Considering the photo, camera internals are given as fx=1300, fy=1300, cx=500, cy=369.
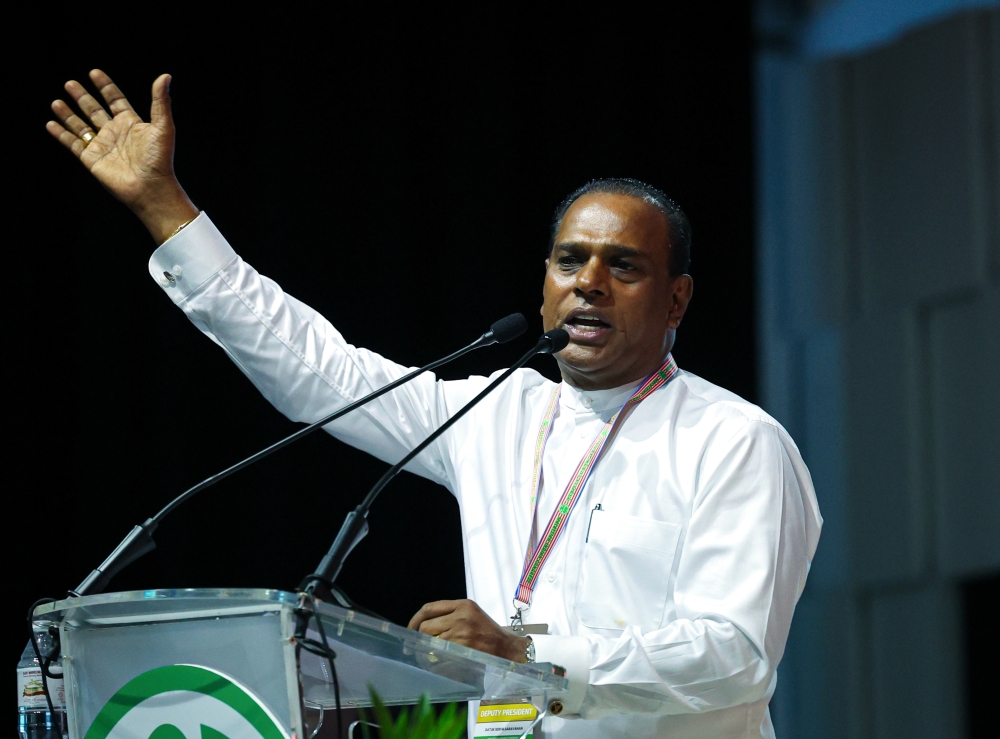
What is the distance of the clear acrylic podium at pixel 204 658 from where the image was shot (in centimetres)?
134

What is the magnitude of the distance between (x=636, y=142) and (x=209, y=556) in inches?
72.5

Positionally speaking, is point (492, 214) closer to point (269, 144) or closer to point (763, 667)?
point (269, 144)

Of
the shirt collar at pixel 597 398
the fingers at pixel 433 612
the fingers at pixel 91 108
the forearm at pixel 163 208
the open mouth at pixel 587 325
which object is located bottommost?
the fingers at pixel 433 612

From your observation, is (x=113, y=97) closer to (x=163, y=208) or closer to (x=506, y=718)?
(x=163, y=208)

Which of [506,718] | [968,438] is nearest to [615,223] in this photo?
[506,718]

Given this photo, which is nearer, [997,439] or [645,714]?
[645,714]

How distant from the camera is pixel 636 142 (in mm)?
4102

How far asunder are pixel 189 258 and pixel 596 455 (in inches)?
30.5

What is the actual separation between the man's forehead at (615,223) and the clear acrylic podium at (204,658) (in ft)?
3.33

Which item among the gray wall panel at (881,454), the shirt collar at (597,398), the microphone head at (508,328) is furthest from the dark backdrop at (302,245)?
the microphone head at (508,328)

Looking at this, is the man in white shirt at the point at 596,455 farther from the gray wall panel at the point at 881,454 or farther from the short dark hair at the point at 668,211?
the gray wall panel at the point at 881,454

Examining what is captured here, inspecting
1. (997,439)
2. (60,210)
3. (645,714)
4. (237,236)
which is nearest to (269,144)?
(237,236)

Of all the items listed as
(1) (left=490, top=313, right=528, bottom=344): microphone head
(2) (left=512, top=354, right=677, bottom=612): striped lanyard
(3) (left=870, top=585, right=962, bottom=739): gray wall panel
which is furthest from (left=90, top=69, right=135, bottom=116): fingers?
(3) (left=870, top=585, right=962, bottom=739): gray wall panel

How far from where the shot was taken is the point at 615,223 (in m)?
2.34
